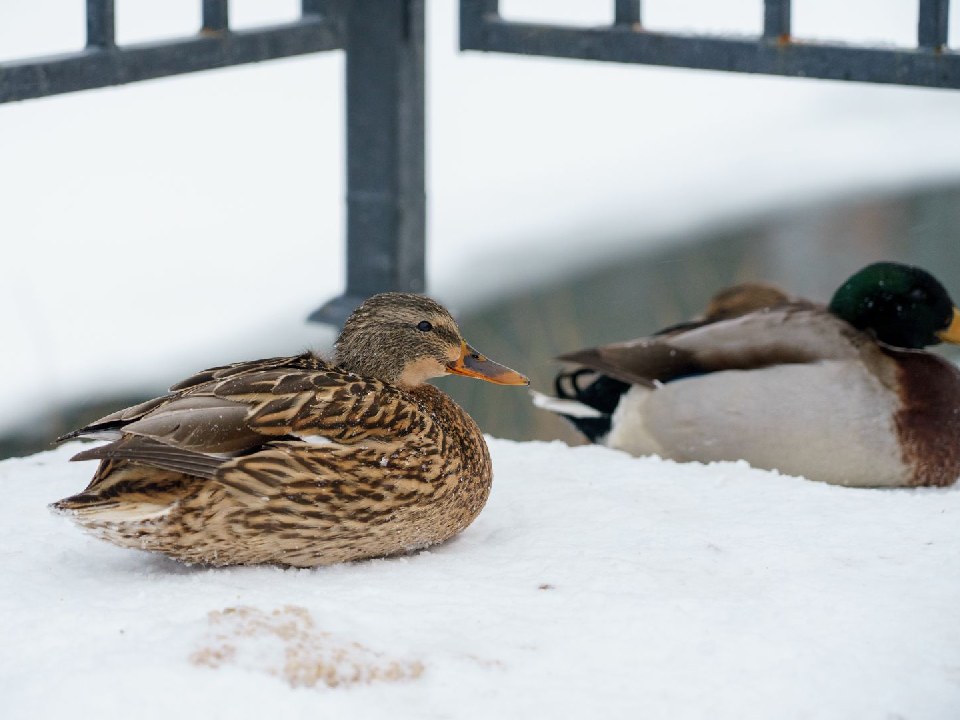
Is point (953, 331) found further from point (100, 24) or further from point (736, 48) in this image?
point (100, 24)

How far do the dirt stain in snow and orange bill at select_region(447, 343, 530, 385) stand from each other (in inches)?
31.6

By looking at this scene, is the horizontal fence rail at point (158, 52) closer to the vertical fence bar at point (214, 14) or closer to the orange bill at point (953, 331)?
the vertical fence bar at point (214, 14)

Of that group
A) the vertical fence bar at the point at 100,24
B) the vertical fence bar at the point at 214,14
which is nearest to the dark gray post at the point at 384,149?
the vertical fence bar at the point at 214,14

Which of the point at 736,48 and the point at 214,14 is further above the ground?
the point at 214,14

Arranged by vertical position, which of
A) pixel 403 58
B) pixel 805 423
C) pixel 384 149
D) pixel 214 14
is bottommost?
pixel 805 423

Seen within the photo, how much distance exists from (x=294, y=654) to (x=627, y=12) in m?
2.59

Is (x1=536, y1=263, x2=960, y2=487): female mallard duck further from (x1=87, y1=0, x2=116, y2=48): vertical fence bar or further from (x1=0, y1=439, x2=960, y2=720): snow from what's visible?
(x1=87, y1=0, x2=116, y2=48): vertical fence bar

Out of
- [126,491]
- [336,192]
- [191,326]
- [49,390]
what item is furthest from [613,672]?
[336,192]

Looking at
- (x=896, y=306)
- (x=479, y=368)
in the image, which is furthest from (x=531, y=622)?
(x=896, y=306)

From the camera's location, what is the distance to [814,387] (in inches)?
145

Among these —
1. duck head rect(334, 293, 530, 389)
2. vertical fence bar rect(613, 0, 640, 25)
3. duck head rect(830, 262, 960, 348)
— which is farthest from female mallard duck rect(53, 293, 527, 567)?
vertical fence bar rect(613, 0, 640, 25)

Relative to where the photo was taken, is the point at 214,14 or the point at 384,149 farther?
the point at 384,149

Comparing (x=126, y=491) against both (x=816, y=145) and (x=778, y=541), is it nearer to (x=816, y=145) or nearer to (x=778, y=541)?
(x=778, y=541)

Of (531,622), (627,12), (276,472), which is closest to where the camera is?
(531,622)
